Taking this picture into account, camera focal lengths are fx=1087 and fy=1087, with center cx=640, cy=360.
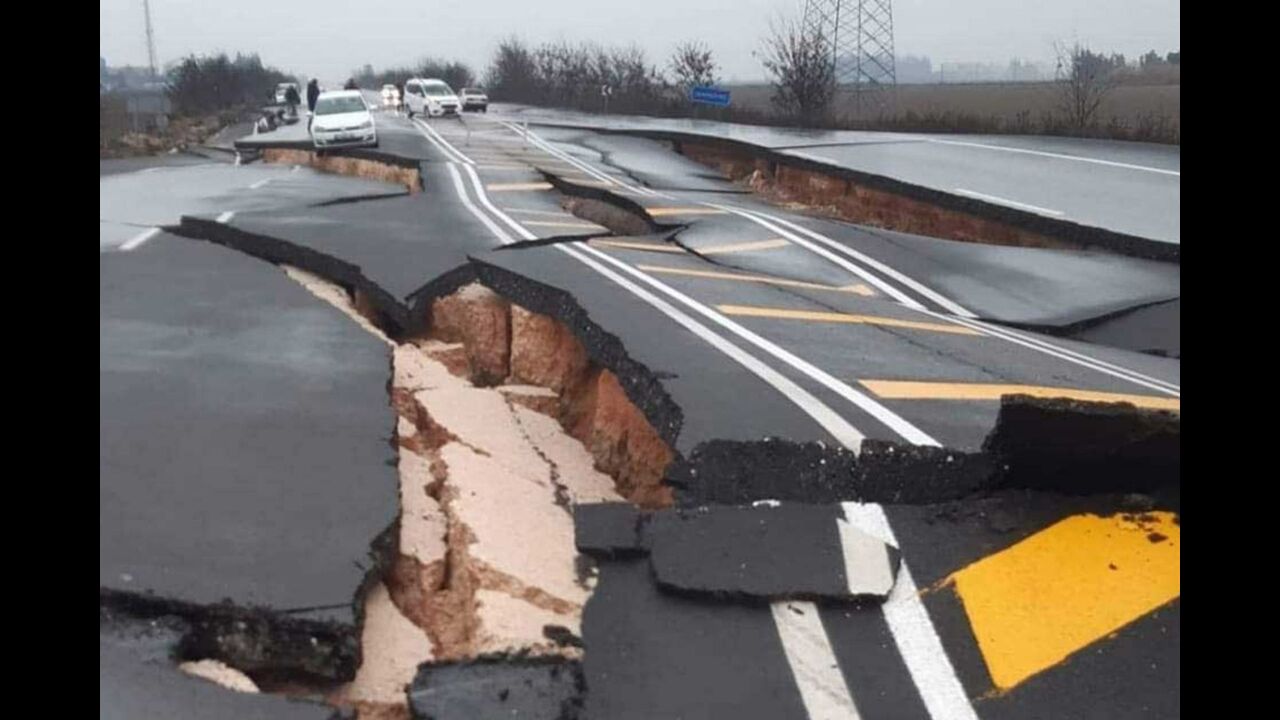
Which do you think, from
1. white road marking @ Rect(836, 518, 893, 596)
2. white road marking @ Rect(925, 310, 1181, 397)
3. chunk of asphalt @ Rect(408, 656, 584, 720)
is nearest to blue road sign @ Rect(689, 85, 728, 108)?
white road marking @ Rect(925, 310, 1181, 397)

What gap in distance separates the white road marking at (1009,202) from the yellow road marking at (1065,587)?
432 inches

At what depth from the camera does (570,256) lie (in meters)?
11.7

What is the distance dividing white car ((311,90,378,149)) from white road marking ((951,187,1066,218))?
51.5ft

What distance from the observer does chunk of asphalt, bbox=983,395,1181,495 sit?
4.97 m

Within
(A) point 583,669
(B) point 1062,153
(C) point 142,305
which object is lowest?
(A) point 583,669

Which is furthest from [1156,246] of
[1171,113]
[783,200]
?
[1171,113]

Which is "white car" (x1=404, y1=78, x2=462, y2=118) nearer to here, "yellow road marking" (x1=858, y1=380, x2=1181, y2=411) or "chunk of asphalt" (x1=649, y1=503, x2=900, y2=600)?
"yellow road marking" (x1=858, y1=380, x2=1181, y2=411)

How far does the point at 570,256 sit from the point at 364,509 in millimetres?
6694

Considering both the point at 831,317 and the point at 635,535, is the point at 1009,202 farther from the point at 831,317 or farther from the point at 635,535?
the point at 635,535

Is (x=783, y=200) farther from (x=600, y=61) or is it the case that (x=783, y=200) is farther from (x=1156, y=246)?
(x=600, y=61)

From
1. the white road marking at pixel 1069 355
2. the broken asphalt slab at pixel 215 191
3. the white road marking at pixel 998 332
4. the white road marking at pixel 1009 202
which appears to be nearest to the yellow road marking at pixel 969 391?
the white road marking at pixel 1069 355

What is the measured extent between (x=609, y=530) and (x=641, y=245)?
857 cm

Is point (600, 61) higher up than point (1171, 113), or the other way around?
point (600, 61)

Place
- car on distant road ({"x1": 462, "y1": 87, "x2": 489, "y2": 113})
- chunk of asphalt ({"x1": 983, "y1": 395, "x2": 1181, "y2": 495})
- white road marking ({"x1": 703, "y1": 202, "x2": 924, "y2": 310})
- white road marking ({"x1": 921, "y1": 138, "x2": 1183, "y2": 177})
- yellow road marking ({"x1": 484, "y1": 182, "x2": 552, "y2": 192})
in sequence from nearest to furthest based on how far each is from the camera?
1. chunk of asphalt ({"x1": 983, "y1": 395, "x2": 1181, "y2": 495})
2. white road marking ({"x1": 703, "y1": 202, "x2": 924, "y2": 310})
3. yellow road marking ({"x1": 484, "y1": 182, "x2": 552, "y2": 192})
4. white road marking ({"x1": 921, "y1": 138, "x2": 1183, "y2": 177})
5. car on distant road ({"x1": 462, "y1": 87, "x2": 489, "y2": 113})
